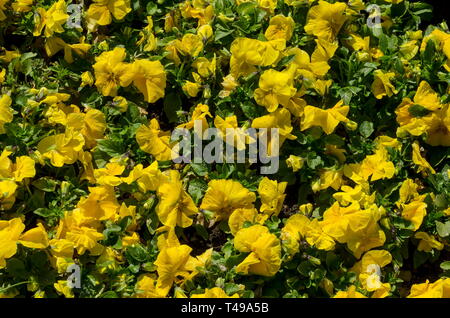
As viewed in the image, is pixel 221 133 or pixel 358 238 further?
pixel 221 133

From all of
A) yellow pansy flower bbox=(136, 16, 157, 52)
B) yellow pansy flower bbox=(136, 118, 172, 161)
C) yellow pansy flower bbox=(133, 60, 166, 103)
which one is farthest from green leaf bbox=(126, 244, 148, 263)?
yellow pansy flower bbox=(136, 16, 157, 52)

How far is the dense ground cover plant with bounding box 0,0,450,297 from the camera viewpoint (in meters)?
3.15

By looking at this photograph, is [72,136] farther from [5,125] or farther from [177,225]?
[177,225]

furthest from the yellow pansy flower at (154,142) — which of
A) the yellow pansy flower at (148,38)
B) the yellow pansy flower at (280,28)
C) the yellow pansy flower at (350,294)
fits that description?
the yellow pansy flower at (350,294)

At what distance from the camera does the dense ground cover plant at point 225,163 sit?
315 cm

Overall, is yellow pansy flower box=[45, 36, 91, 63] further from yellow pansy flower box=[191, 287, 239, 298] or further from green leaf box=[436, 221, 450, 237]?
green leaf box=[436, 221, 450, 237]

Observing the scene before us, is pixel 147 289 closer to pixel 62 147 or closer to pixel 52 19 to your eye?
pixel 62 147

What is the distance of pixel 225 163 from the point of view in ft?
11.2

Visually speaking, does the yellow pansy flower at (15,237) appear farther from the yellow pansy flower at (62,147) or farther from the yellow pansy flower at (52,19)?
the yellow pansy flower at (52,19)

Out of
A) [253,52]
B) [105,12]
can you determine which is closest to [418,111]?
[253,52]

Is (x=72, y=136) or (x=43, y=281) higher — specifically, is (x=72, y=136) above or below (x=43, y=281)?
above

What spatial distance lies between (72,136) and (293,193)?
3.29 ft

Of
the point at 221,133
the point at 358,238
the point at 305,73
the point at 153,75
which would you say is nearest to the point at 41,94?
the point at 153,75

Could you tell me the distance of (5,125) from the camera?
3406 millimetres
